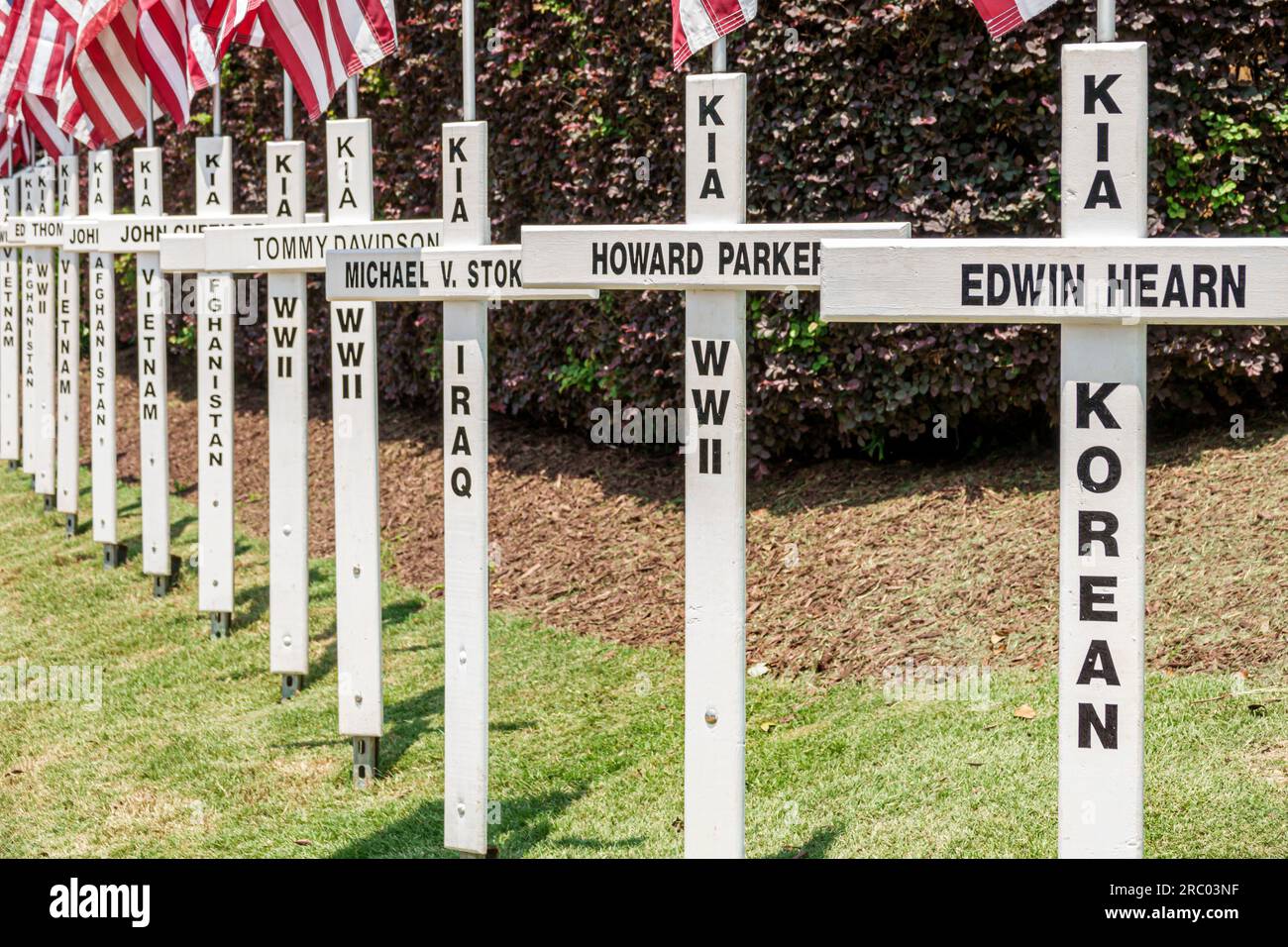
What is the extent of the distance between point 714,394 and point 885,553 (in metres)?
3.27

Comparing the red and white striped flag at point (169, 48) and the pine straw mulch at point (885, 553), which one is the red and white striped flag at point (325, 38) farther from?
the pine straw mulch at point (885, 553)

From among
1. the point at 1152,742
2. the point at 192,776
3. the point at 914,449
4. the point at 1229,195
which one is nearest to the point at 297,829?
the point at 192,776

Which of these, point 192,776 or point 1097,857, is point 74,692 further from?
point 1097,857

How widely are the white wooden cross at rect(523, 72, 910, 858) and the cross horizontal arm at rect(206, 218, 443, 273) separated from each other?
165cm

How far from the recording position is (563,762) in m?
6.33

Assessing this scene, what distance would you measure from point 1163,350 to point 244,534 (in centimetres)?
651

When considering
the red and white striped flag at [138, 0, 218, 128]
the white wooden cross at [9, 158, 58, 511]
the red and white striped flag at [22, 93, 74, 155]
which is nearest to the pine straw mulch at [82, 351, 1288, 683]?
the red and white striped flag at [138, 0, 218, 128]

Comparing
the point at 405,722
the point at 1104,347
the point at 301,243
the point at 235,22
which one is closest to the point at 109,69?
the point at 235,22

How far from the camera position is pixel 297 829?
5.99 m

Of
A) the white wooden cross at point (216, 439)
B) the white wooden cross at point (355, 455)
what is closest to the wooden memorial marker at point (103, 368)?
the white wooden cross at point (216, 439)

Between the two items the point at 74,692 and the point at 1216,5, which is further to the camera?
the point at 74,692

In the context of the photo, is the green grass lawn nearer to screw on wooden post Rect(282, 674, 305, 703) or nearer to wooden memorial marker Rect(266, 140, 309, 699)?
screw on wooden post Rect(282, 674, 305, 703)

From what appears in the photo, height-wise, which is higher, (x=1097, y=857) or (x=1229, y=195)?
(x=1229, y=195)
